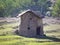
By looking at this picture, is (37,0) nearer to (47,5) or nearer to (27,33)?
(47,5)

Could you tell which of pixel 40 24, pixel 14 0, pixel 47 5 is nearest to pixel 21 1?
pixel 14 0

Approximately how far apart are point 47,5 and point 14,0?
696 inches

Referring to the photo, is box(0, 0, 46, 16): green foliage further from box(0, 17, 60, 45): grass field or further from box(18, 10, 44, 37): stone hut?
box(0, 17, 60, 45): grass field

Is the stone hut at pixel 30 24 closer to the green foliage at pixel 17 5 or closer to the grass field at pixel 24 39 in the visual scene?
the grass field at pixel 24 39

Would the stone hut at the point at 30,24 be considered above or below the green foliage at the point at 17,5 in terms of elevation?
below

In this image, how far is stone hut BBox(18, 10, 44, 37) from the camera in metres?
62.3

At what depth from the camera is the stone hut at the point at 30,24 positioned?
6228cm

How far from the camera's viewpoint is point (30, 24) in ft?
207

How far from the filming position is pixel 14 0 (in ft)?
444

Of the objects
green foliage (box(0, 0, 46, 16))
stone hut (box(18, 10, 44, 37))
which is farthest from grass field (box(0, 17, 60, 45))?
green foliage (box(0, 0, 46, 16))

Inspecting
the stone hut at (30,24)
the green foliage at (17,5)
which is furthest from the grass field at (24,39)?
the green foliage at (17,5)

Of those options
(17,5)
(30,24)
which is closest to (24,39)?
(30,24)

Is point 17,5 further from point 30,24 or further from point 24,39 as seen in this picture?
point 24,39

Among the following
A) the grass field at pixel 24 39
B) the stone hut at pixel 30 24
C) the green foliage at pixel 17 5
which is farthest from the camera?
the green foliage at pixel 17 5
